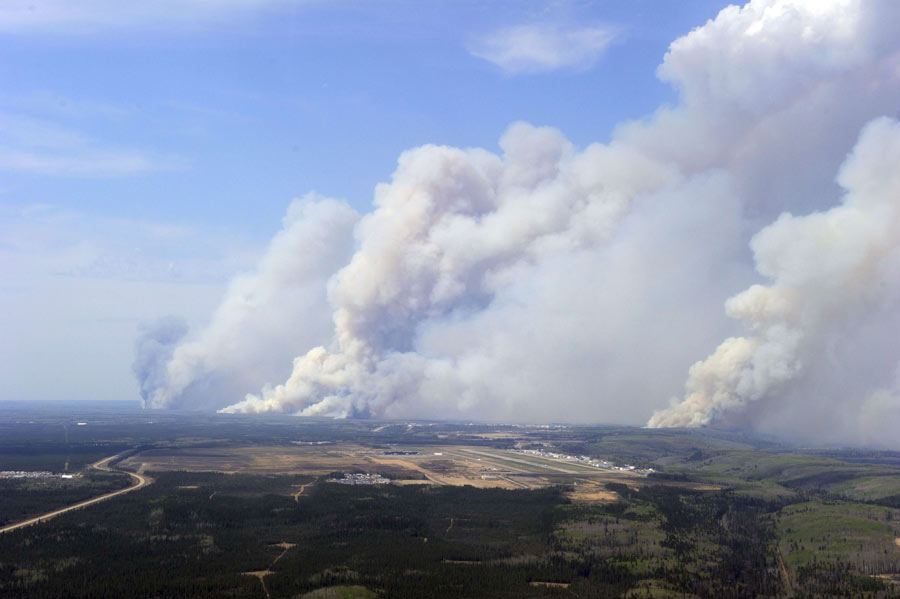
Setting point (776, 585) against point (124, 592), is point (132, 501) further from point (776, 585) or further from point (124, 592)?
point (776, 585)

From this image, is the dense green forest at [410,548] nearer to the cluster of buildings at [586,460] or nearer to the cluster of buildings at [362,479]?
the cluster of buildings at [362,479]

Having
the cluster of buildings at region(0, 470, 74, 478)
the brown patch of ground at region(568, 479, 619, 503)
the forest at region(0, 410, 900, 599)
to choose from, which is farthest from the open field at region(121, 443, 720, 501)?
the cluster of buildings at region(0, 470, 74, 478)

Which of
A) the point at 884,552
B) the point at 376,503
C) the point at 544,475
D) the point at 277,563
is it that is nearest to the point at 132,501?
the point at 376,503

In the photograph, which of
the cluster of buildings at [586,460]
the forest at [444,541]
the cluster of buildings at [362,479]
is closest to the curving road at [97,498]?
the forest at [444,541]

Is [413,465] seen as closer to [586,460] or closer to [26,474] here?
[586,460]

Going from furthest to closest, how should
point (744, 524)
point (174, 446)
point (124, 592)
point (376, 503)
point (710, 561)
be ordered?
point (174, 446) < point (376, 503) < point (744, 524) < point (710, 561) < point (124, 592)

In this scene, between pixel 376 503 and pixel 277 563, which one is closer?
pixel 277 563

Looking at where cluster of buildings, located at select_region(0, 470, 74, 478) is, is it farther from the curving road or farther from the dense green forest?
the dense green forest
